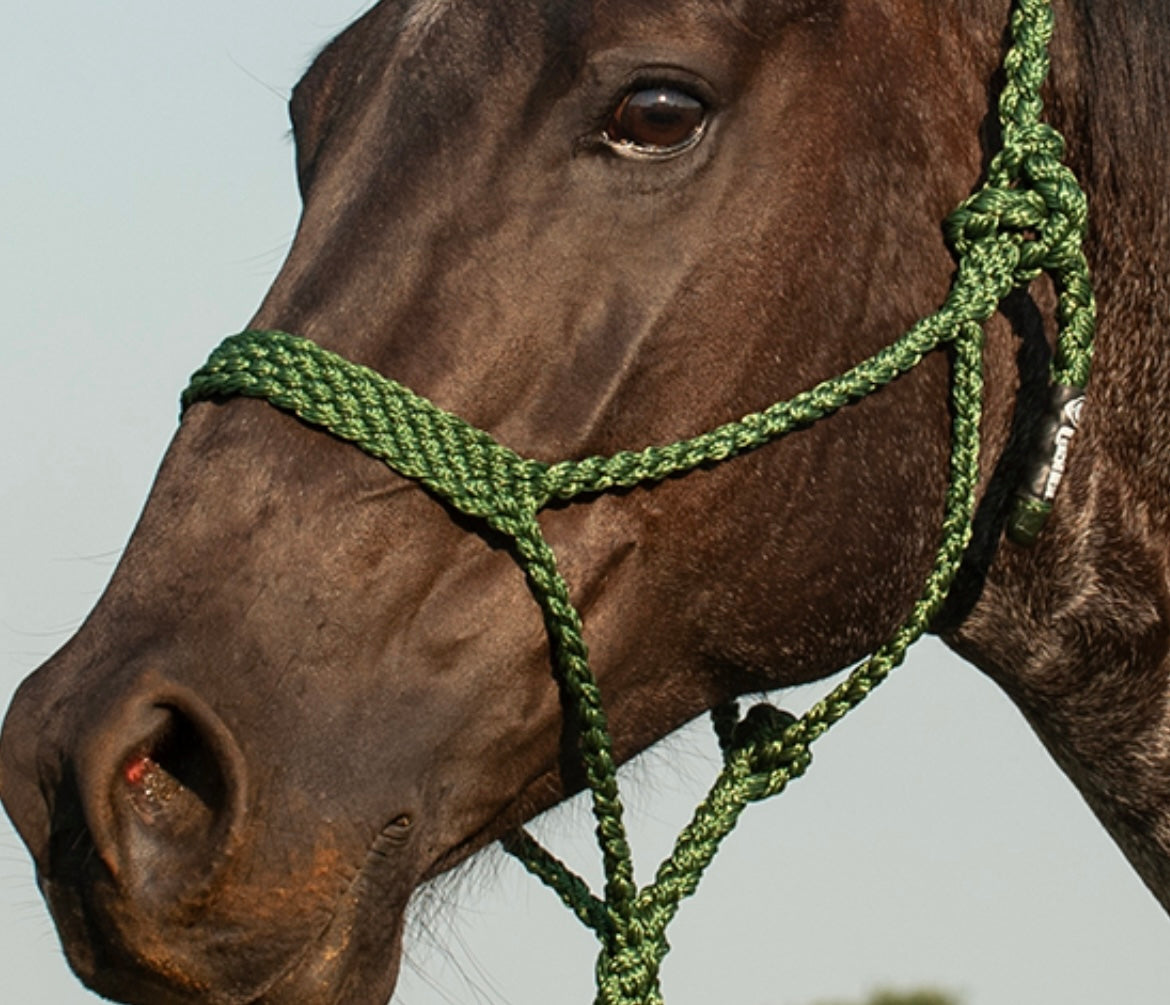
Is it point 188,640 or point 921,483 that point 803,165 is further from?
point 188,640

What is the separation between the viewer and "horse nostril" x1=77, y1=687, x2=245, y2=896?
202cm

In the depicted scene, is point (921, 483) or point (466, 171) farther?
point (921, 483)

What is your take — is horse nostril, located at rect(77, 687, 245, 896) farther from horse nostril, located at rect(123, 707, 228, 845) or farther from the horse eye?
the horse eye

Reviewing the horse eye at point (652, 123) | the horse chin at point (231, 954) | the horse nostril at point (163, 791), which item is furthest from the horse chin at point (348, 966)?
the horse eye at point (652, 123)

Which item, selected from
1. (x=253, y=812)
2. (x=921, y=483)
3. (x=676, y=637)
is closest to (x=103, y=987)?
(x=253, y=812)

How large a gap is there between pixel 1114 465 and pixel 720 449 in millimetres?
775

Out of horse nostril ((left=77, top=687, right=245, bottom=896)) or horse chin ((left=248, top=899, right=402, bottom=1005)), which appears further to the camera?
horse chin ((left=248, top=899, right=402, bottom=1005))

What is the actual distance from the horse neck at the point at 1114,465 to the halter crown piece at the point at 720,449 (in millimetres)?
176

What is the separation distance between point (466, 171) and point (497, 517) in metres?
0.46

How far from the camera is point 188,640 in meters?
2.12

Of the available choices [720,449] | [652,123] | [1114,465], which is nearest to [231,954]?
[720,449]

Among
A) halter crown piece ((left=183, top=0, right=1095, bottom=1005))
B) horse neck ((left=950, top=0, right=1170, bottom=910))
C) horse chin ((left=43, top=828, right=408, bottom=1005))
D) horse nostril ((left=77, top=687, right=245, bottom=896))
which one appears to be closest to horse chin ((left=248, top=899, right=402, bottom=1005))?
horse chin ((left=43, top=828, right=408, bottom=1005))

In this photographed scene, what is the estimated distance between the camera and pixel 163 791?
6.87ft

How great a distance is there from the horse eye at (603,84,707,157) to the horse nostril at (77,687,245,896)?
919mm
